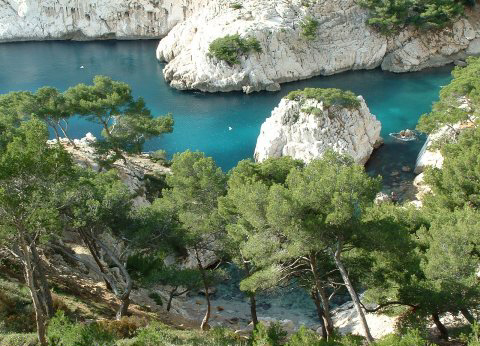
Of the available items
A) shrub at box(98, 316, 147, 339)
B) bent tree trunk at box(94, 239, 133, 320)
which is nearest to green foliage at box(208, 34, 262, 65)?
bent tree trunk at box(94, 239, 133, 320)

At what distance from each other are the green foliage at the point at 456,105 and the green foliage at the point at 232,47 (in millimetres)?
22727

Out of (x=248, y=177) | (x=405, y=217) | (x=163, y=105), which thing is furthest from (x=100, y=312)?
(x=163, y=105)

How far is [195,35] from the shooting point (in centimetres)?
5641

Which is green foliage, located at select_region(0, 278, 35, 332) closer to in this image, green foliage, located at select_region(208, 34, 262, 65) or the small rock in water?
the small rock in water

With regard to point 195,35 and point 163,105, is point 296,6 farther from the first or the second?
point 163,105

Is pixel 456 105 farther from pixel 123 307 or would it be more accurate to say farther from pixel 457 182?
pixel 123 307

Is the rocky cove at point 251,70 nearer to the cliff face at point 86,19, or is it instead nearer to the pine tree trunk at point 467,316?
the cliff face at point 86,19

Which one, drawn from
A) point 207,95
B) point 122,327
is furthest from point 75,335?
point 207,95

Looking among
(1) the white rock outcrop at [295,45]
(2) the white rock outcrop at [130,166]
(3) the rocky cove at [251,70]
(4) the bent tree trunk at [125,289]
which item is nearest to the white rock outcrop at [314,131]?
(3) the rocky cove at [251,70]

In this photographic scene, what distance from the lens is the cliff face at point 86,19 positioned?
2781 inches

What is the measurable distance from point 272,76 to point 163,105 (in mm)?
11759

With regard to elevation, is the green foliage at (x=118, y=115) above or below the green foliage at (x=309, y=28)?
below

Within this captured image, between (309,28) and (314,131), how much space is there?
73.4 feet

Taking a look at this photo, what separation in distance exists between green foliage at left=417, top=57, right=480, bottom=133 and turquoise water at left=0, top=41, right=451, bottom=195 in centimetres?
432
